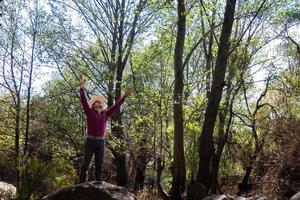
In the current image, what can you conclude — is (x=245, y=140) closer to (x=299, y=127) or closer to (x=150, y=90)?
(x=150, y=90)

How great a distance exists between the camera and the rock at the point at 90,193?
8289 millimetres

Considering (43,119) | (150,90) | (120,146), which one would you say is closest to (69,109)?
(43,119)

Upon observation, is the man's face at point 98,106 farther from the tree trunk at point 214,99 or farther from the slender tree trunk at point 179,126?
the slender tree trunk at point 179,126

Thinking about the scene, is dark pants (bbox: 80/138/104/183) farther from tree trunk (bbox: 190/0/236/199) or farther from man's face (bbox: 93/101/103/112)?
tree trunk (bbox: 190/0/236/199)

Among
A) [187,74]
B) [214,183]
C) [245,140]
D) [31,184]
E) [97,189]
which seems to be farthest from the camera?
[187,74]

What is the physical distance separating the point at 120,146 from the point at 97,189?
10.9m

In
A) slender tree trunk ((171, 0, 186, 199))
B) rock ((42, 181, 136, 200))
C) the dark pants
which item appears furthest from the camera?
slender tree trunk ((171, 0, 186, 199))

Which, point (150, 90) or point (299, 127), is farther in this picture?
point (150, 90)

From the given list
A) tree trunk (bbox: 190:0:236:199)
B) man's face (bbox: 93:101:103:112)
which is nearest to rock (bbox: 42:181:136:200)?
man's face (bbox: 93:101:103:112)

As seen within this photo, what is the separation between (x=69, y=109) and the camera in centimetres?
2227

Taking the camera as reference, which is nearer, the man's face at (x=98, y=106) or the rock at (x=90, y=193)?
the rock at (x=90, y=193)

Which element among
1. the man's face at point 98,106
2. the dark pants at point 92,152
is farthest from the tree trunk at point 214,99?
the man's face at point 98,106

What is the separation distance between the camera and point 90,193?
329 inches

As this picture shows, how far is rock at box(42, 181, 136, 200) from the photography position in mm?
8289
